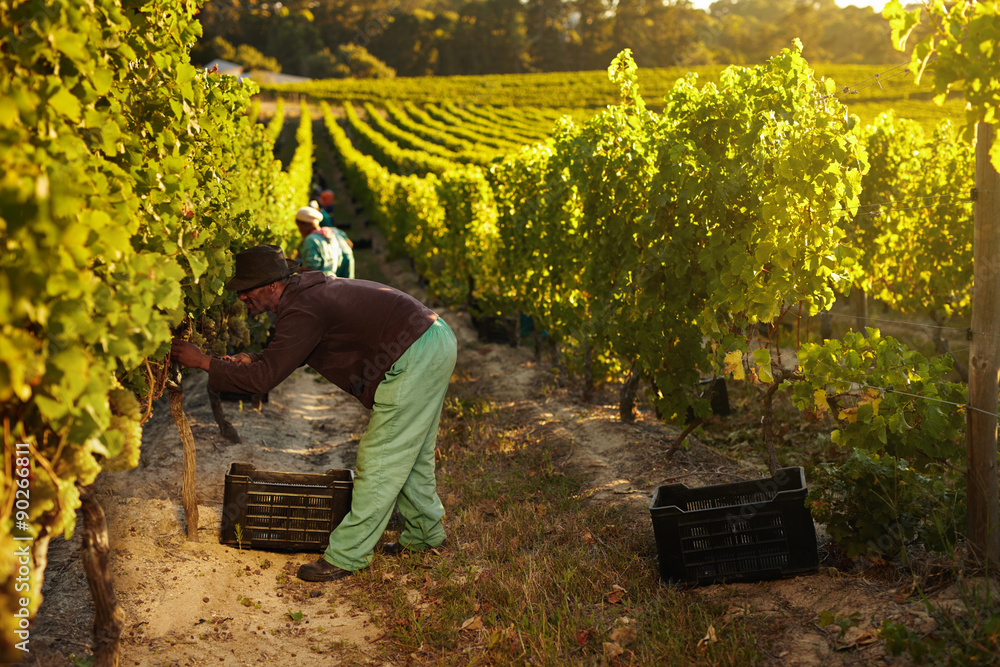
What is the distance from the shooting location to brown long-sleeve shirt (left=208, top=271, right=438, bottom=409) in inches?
136

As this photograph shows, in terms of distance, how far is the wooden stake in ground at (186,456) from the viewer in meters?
3.83

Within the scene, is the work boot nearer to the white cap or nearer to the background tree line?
the white cap

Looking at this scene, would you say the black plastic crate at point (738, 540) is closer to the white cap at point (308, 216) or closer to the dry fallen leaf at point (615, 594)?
→ the dry fallen leaf at point (615, 594)

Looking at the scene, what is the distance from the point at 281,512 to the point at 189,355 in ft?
3.86

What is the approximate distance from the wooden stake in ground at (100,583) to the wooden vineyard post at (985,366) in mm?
3409

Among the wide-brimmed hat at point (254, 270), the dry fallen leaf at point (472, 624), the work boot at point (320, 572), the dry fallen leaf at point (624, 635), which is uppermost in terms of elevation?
the wide-brimmed hat at point (254, 270)

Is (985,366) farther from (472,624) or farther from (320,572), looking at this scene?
(320,572)

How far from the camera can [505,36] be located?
7250cm

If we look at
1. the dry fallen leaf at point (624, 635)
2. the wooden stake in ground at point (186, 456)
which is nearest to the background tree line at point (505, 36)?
the wooden stake in ground at point (186, 456)

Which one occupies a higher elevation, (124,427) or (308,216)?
(308,216)

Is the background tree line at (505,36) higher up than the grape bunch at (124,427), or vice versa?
the background tree line at (505,36)

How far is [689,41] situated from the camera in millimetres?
64438

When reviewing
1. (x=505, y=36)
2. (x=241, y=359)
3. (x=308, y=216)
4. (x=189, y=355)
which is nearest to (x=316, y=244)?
(x=308, y=216)

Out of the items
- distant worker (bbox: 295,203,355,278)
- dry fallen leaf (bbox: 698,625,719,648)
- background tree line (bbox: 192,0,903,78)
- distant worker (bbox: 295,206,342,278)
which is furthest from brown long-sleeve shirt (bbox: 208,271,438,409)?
background tree line (bbox: 192,0,903,78)
